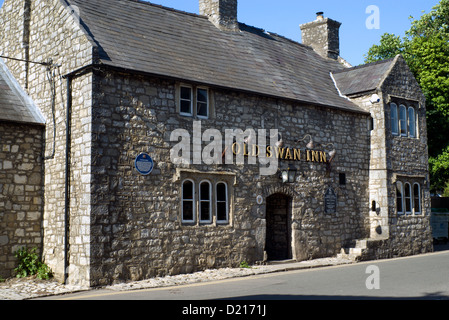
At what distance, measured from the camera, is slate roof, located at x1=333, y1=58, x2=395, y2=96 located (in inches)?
712

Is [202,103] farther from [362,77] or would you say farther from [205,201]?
[362,77]

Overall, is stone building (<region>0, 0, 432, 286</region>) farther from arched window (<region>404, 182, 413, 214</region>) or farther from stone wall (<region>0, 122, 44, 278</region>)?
stone wall (<region>0, 122, 44, 278</region>)

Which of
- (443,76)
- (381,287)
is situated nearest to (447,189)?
(443,76)

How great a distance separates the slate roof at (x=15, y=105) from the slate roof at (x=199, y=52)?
2.68 metres

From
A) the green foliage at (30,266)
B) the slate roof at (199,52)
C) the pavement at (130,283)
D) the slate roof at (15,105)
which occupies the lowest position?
the pavement at (130,283)

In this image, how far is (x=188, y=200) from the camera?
13.0 meters

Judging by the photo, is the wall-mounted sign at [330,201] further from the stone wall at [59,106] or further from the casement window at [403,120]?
the stone wall at [59,106]

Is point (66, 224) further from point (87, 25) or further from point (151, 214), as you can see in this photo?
point (87, 25)

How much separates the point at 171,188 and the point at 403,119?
1036 cm

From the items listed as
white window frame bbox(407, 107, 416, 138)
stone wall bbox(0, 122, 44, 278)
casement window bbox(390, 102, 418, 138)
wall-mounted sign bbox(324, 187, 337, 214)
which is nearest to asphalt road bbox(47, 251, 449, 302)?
→ stone wall bbox(0, 122, 44, 278)

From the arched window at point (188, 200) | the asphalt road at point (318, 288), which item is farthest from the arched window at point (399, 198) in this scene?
the arched window at point (188, 200)

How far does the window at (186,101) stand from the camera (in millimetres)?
13203
